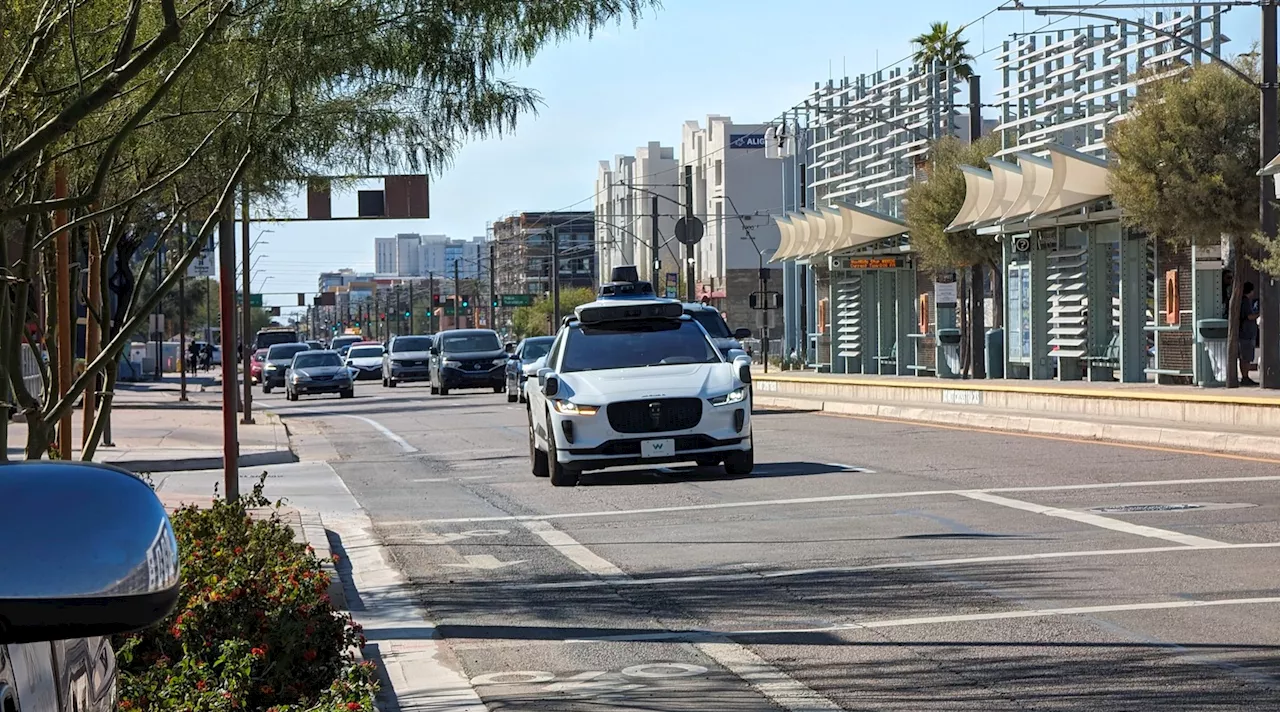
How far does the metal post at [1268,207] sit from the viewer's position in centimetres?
2983

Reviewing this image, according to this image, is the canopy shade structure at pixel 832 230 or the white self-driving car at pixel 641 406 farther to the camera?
the canopy shade structure at pixel 832 230

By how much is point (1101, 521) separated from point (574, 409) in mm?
6218

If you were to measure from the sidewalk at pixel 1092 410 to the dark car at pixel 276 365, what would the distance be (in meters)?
28.9

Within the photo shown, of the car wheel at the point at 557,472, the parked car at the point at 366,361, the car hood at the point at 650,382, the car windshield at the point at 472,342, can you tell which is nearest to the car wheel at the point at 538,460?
the car wheel at the point at 557,472

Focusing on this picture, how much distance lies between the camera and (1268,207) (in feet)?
97.8

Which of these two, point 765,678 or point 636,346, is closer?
point 765,678

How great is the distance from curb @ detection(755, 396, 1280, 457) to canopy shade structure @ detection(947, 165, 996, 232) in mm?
9129

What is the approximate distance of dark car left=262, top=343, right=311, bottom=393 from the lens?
212 ft

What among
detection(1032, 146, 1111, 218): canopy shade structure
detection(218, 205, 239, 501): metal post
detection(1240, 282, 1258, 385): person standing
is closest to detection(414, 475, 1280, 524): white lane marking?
detection(218, 205, 239, 501): metal post

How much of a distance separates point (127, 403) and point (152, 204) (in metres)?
32.1

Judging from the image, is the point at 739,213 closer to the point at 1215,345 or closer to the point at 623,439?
the point at 1215,345

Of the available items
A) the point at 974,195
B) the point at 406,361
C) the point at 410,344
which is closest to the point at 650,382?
the point at 974,195

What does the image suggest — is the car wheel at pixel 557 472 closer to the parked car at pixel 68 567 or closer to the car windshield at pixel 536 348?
the parked car at pixel 68 567

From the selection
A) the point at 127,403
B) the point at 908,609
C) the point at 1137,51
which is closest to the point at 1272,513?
the point at 908,609
